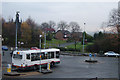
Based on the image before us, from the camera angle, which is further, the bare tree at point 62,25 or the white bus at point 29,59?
the bare tree at point 62,25

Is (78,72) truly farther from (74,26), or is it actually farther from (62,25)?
(62,25)

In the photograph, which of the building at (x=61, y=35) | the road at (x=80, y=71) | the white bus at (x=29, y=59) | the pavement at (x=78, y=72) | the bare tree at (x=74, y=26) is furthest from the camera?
the building at (x=61, y=35)

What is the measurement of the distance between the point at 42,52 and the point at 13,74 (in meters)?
6.43

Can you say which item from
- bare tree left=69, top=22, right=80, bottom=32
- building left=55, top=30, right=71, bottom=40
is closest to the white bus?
bare tree left=69, top=22, right=80, bottom=32

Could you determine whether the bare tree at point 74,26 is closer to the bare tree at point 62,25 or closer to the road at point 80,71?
the bare tree at point 62,25

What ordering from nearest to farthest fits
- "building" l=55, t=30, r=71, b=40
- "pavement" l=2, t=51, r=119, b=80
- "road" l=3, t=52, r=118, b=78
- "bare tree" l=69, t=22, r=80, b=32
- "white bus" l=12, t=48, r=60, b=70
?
"pavement" l=2, t=51, r=119, b=80 < "road" l=3, t=52, r=118, b=78 < "white bus" l=12, t=48, r=60, b=70 < "bare tree" l=69, t=22, r=80, b=32 < "building" l=55, t=30, r=71, b=40

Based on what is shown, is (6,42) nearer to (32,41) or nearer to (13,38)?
(13,38)

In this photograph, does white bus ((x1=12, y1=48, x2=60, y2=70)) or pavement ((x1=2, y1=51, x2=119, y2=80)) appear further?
white bus ((x1=12, y1=48, x2=60, y2=70))

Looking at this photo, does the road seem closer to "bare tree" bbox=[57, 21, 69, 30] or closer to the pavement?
the pavement

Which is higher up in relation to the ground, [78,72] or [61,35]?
[61,35]

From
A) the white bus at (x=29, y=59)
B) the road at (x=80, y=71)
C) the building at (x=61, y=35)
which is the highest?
the building at (x=61, y=35)

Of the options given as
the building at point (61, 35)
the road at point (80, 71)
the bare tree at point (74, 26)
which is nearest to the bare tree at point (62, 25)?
the building at point (61, 35)

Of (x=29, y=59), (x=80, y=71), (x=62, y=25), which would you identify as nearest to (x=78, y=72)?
(x=80, y=71)

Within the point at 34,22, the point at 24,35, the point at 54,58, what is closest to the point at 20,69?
the point at 54,58
